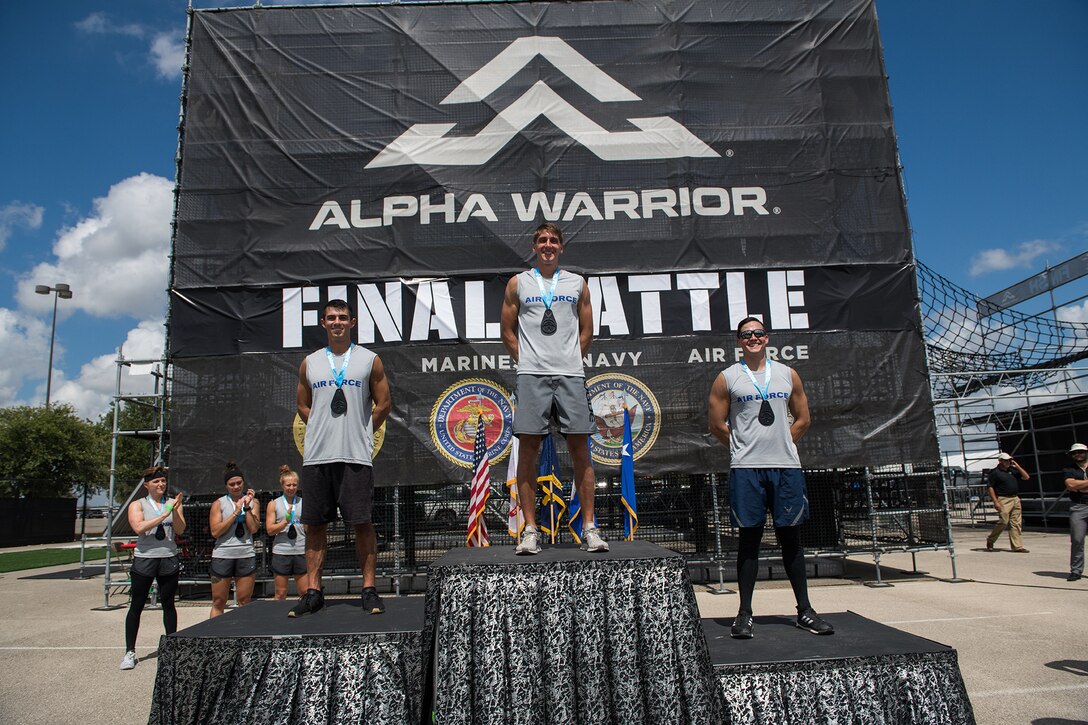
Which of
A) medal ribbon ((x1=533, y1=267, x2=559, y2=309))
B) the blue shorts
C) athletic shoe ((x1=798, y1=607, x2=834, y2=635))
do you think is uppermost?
medal ribbon ((x1=533, y1=267, x2=559, y2=309))

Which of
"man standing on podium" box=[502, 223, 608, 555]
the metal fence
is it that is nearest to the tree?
the metal fence

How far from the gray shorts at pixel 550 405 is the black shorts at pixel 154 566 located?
379 centimetres

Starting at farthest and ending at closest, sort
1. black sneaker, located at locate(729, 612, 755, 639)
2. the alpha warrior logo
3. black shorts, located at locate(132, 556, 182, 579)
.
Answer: the alpha warrior logo
black shorts, located at locate(132, 556, 182, 579)
black sneaker, located at locate(729, 612, 755, 639)

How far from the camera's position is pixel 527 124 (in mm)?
9023

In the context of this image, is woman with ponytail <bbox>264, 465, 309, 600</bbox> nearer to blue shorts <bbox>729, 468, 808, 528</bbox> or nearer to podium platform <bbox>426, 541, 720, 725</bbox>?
podium platform <bbox>426, 541, 720, 725</bbox>

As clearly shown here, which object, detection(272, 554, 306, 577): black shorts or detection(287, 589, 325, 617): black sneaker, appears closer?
detection(287, 589, 325, 617): black sneaker

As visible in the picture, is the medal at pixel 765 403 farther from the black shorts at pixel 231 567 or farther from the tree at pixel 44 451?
the tree at pixel 44 451

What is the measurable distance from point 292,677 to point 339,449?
119 centimetres

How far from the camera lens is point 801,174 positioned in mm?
8961

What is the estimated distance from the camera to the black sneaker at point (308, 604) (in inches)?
143

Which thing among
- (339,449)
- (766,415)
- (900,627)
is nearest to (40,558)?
(339,449)

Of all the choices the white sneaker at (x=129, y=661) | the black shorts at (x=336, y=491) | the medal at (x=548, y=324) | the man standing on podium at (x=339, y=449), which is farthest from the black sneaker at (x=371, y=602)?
the white sneaker at (x=129, y=661)

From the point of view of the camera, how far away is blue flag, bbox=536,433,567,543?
6.93 metres

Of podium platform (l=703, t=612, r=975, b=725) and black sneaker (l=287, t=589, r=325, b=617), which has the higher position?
black sneaker (l=287, t=589, r=325, b=617)
